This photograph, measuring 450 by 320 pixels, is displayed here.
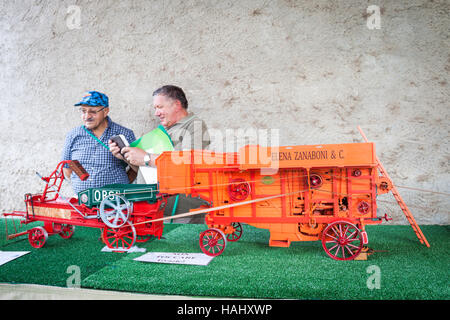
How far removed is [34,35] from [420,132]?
20.3ft

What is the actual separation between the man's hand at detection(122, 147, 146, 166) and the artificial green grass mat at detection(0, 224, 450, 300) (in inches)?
36.8

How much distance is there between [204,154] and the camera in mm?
2807

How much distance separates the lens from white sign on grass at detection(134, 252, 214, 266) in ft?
8.30

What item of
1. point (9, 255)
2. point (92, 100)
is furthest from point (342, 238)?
point (9, 255)

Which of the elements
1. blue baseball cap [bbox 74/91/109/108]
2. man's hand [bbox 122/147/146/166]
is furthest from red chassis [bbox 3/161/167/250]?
blue baseball cap [bbox 74/91/109/108]

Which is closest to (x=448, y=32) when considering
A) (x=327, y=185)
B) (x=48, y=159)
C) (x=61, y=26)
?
(x=327, y=185)

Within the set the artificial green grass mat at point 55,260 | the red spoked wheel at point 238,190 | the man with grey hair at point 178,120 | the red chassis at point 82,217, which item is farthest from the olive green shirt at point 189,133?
the artificial green grass mat at point 55,260

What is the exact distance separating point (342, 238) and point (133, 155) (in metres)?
2.35

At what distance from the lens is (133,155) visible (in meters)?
3.29

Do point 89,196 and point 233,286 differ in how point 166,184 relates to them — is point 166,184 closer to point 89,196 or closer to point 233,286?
point 89,196

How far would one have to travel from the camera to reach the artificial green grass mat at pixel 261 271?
1954 millimetres

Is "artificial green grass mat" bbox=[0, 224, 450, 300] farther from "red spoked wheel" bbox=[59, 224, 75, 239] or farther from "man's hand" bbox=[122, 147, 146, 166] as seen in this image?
"man's hand" bbox=[122, 147, 146, 166]

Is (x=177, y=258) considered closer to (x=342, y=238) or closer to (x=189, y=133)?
(x=342, y=238)

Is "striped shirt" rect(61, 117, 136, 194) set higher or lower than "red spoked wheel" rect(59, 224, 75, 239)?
higher
